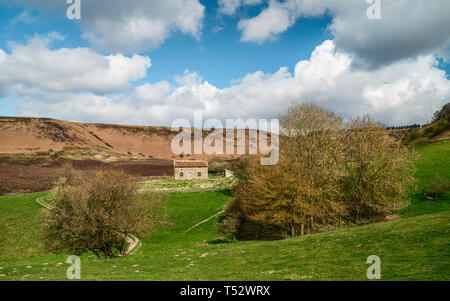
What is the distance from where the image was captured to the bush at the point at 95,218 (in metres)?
27.9

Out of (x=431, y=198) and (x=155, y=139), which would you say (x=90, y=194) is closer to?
(x=431, y=198)

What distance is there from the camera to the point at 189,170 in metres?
76.8

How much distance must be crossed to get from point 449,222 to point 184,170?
66.1m

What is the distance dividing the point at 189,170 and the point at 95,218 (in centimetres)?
4899

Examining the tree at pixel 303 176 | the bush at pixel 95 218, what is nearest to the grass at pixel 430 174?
the tree at pixel 303 176

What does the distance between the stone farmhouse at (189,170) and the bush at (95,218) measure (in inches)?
1721

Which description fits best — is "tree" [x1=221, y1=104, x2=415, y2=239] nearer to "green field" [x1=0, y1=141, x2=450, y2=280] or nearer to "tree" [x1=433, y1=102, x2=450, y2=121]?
"green field" [x1=0, y1=141, x2=450, y2=280]

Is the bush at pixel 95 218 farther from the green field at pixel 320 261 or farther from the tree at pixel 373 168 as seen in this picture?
the tree at pixel 373 168

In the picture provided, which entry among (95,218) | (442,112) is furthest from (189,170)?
(442,112)

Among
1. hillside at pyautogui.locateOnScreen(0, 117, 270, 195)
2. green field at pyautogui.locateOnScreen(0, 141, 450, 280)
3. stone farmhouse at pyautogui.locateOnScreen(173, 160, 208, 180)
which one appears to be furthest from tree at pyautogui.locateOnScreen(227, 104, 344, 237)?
hillside at pyautogui.locateOnScreen(0, 117, 270, 195)

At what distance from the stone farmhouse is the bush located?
43.7 meters
